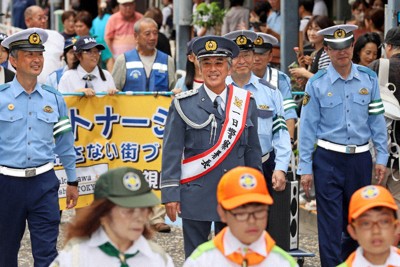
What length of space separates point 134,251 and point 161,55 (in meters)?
7.71

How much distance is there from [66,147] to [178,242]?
10.8 ft

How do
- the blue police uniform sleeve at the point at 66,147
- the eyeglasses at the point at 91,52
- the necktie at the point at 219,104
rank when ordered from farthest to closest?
the eyeglasses at the point at 91,52 < the blue police uniform sleeve at the point at 66,147 < the necktie at the point at 219,104

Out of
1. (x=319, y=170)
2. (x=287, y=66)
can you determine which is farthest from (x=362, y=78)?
(x=287, y=66)

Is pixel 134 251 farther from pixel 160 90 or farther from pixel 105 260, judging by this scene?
pixel 160 90

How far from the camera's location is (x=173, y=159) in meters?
9.21

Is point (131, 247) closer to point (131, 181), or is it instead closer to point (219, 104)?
point (131, 181)

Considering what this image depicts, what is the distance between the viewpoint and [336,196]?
418 inches

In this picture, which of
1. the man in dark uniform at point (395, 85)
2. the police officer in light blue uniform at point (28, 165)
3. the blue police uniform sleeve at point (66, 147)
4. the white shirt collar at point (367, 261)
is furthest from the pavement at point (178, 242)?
the white shirt collar at point (367, 261)

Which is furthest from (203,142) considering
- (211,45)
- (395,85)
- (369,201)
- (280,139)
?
(395,85)

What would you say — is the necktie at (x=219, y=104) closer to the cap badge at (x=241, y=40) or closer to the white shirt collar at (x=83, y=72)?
the cap badge at (x=241, y=40)

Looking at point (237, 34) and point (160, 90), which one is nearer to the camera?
point (237, 34)

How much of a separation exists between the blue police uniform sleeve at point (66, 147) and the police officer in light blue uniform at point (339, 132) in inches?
73.8

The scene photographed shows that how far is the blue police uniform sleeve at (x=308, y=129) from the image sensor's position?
10727 mm

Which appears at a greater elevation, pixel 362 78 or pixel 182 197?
pixel 362 78
